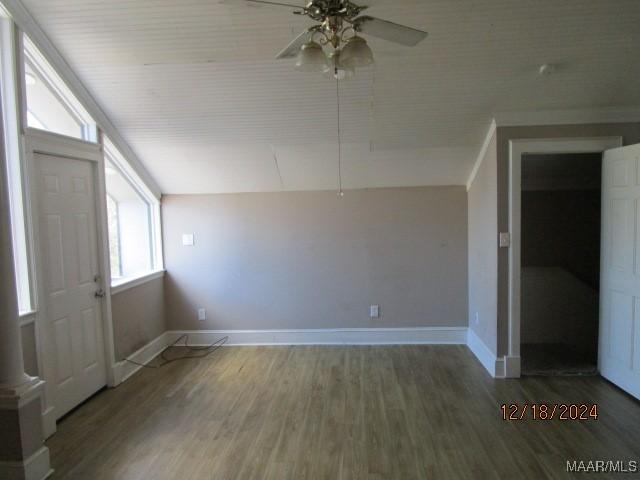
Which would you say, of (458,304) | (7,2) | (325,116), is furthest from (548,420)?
(7,2)

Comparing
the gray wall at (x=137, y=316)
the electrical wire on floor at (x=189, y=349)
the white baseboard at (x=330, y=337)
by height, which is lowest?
the electrical wire on floor at (x=189, y=349)

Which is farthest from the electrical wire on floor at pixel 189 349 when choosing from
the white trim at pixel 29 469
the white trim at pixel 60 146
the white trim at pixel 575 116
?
the white trim at pixel 575 116

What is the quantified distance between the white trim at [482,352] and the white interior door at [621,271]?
0.89m

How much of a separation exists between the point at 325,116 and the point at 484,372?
264 centimetres

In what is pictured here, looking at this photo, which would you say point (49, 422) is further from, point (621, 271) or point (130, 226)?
point (621, 271)

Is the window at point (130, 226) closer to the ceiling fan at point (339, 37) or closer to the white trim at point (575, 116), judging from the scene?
the ceiling fan at point (339, 37)

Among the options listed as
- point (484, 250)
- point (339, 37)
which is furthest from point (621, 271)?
point (339, 37)

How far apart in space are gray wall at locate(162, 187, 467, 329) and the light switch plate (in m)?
0.05

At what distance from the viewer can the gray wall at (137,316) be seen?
3842mm

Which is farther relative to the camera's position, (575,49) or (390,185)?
(390,185)

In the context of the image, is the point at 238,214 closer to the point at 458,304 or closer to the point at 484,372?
the point at 458,304

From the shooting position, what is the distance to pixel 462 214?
4527 millimetres
